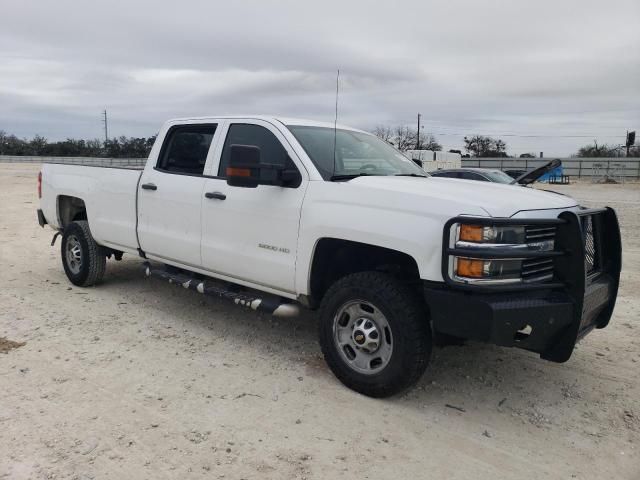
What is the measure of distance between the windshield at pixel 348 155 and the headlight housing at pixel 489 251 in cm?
125

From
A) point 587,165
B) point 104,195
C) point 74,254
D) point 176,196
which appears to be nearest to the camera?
point 176,196

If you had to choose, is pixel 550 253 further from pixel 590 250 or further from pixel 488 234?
pixel 590 250

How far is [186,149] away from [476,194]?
3.02 m

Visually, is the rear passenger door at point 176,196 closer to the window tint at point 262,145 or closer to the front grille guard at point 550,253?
the window tint at point 262,145

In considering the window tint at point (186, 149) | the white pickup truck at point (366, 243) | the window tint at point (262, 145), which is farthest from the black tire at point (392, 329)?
the window tint at point (186, 149)

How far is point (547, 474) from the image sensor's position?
3.21 metres

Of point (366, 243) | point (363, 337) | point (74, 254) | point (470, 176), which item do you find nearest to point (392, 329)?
point (363, 337)

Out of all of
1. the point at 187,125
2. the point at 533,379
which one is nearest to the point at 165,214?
the point at 187,125

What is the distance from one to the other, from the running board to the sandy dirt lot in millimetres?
447

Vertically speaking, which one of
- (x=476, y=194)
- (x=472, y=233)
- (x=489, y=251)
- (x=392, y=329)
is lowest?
(x=392, y=329)

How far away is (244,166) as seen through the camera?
4148 mm

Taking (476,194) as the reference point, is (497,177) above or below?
above

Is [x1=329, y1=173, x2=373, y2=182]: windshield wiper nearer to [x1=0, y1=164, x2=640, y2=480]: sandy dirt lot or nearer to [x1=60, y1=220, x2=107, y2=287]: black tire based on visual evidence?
[x1=0, y1=164, x2=640, y2=480]: sandy dirt lot

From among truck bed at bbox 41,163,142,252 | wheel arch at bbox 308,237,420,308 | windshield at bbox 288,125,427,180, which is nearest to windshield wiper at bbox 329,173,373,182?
windshield at bbox 288,125,427,180
